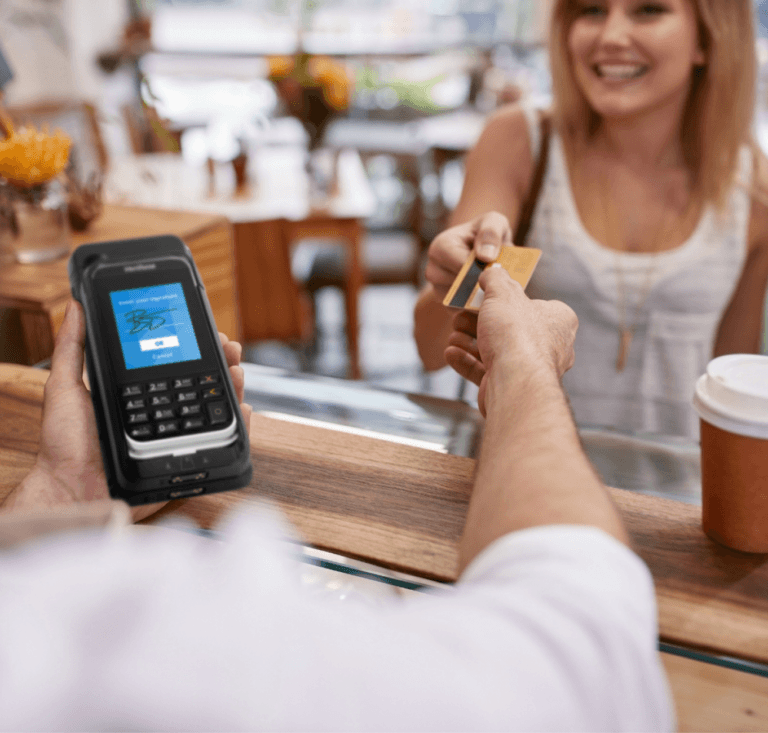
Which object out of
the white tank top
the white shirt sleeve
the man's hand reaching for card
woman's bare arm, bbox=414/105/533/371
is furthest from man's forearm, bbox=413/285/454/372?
the white shirt sleeve

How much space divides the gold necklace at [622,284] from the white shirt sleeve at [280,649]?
101cm

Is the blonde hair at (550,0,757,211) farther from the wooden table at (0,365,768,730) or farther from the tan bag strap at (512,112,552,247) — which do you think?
the wooden table at (0,365,768,730)

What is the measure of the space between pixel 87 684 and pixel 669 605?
0.39m

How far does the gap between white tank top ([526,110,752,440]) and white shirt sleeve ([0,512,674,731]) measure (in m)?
0.95

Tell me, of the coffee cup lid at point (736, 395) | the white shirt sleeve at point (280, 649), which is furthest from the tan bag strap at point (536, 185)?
the white shirt sleeve at point (280, 649)

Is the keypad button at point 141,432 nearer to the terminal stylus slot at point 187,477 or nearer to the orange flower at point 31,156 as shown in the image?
the terminal stylus slot at point 187,477

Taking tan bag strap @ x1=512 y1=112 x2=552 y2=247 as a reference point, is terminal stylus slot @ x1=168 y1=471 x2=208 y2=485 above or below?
below

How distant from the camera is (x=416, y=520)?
538 millimetres

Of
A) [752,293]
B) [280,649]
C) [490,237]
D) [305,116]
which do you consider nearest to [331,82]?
[305,116]

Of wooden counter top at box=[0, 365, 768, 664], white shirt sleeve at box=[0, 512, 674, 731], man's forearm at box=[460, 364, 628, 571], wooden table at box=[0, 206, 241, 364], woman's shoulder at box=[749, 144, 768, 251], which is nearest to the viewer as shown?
white shirt sleeve at box=[0, 512, 674, 731]

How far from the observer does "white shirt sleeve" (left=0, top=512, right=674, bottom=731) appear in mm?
224

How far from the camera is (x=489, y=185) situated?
50.2 inches

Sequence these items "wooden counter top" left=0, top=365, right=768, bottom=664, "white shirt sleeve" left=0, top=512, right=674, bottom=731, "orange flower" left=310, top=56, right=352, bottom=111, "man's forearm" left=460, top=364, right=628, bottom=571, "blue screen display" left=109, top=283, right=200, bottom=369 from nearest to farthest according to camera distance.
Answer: "white shirt sleeve" left=0, top=512, right=674, bottom=731 < "man's forearm" left=460, top=364, right=628, bottom=571 < "wooden counter top" left=0, top=365, right=768, bottom=664 < "blue screen display" left=109, top=283, right=200, bottom=369 < "orange flower" left=310, top=56, right=352, bottom=111
